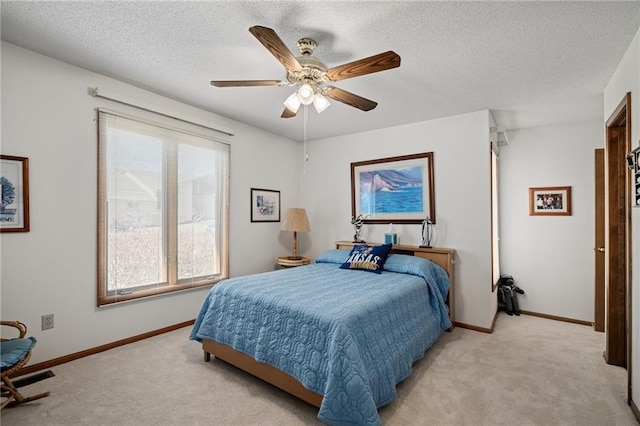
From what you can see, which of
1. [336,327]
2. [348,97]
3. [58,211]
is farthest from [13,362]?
[348,97]

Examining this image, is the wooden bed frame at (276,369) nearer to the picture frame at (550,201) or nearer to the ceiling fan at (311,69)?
the picture frame at (550,201)

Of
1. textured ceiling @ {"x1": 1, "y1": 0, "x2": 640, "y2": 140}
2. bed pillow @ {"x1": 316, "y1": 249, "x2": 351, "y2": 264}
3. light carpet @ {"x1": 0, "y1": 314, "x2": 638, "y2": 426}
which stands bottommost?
light carpet @ {"x1": 0, "y1": 314, "x2": 638, "y2": 426}

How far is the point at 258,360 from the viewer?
2186 millimetres

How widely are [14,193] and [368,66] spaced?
2.83m

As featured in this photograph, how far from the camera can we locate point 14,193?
7.75 ft

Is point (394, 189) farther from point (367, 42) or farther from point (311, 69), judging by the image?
point (311, 69)

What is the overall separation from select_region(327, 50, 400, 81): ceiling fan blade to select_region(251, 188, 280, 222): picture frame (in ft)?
8.54

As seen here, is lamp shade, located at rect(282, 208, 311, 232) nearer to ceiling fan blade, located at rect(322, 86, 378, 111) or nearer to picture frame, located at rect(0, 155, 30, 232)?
ceiling fan blade, located at rect(322, 86, 378, 111)

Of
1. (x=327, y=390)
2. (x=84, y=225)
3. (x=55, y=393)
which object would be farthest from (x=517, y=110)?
(x=55, y=393)

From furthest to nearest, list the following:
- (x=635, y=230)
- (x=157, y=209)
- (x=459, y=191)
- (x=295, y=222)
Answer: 1. (x=295, y=222)
2. (x=459, y=191)
3. (x=157, y=209)
4. (x=635, y=230)

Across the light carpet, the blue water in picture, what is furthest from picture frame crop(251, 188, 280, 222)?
the light carpet

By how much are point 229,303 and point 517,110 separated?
12.4 feet

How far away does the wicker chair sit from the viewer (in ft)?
6.15

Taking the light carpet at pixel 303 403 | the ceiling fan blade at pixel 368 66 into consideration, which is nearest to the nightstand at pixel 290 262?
the light carpet at pixel 303 403
